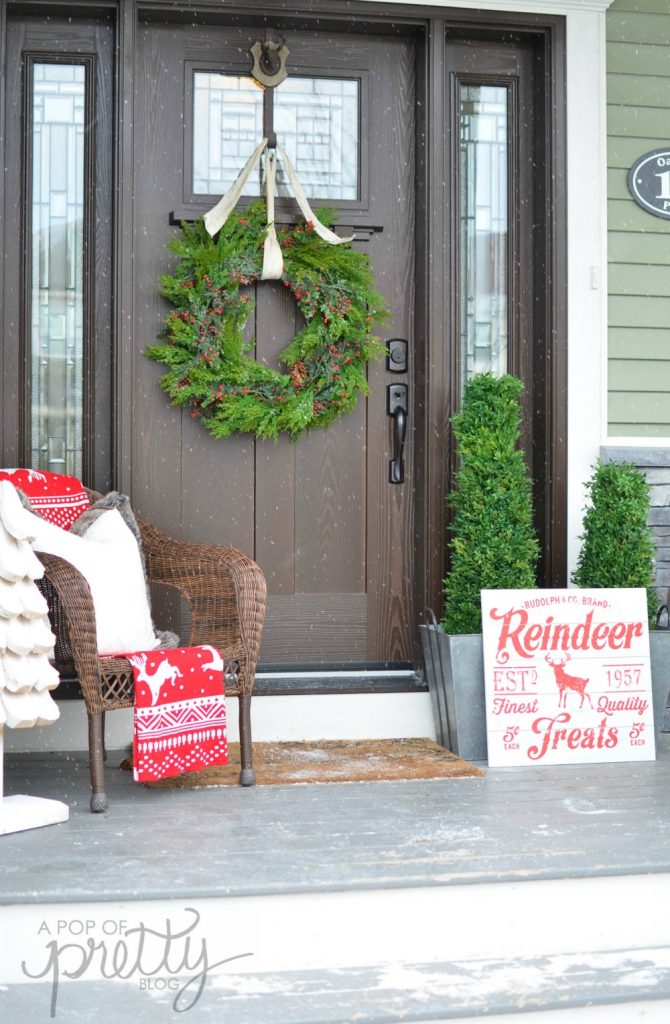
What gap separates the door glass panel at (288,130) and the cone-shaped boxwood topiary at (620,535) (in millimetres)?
1369

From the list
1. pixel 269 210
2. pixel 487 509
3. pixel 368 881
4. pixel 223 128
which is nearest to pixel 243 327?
pixel 269 210

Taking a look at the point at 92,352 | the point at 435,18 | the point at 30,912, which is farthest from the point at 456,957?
the point at 435,18

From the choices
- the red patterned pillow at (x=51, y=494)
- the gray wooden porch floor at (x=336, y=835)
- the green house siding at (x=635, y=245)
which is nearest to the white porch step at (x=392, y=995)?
the gray wooden porch floor at (x=336, y=835)

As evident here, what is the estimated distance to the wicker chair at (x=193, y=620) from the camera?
2670 millimetres

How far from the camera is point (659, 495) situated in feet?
12.2

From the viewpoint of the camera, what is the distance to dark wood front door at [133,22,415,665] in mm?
3703

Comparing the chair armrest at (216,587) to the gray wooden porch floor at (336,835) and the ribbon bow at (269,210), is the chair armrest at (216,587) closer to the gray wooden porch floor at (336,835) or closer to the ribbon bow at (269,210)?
the gray wooden porch floor at (336,835)

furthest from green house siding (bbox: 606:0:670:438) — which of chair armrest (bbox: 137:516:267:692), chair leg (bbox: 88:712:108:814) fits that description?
chair leg (bbox: 88:712:108:814)

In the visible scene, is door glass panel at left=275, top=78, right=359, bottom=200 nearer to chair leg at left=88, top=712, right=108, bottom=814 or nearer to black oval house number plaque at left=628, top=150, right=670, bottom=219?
black oval house number plaque at left=628, top=150, right=670, bottom=219

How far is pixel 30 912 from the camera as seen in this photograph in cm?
210

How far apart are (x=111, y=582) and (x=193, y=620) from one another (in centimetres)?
38

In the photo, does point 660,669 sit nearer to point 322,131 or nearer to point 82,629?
point 82,629

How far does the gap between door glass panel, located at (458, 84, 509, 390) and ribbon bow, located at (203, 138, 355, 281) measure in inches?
18.8

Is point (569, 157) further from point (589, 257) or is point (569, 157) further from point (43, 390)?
point (43, 390)
